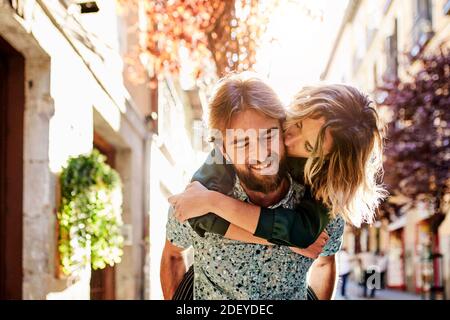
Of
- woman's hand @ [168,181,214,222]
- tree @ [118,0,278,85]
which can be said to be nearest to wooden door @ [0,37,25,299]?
tree @ [118,0,278,85]

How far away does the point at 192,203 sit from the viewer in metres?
1.81

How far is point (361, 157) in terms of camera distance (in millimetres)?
1769

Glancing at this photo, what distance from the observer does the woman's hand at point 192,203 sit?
5.93 feet

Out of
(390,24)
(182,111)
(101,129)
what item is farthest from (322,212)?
(390,24)

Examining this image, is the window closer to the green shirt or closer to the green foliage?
the green foliage

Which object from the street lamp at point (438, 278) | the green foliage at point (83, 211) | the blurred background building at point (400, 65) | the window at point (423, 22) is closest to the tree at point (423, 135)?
the blurred background building at point (400, 65)

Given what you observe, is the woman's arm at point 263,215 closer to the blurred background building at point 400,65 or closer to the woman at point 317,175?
the woman at point 317,175

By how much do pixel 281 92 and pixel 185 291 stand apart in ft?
2.16

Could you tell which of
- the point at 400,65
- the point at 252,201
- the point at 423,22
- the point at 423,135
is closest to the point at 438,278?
the point at 400,65

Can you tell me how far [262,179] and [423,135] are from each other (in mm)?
9596

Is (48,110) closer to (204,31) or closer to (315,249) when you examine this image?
(204,31)

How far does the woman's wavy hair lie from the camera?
1754mm

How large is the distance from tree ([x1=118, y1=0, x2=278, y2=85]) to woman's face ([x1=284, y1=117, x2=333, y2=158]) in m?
1.27

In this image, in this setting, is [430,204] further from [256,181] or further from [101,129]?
[256,181]
